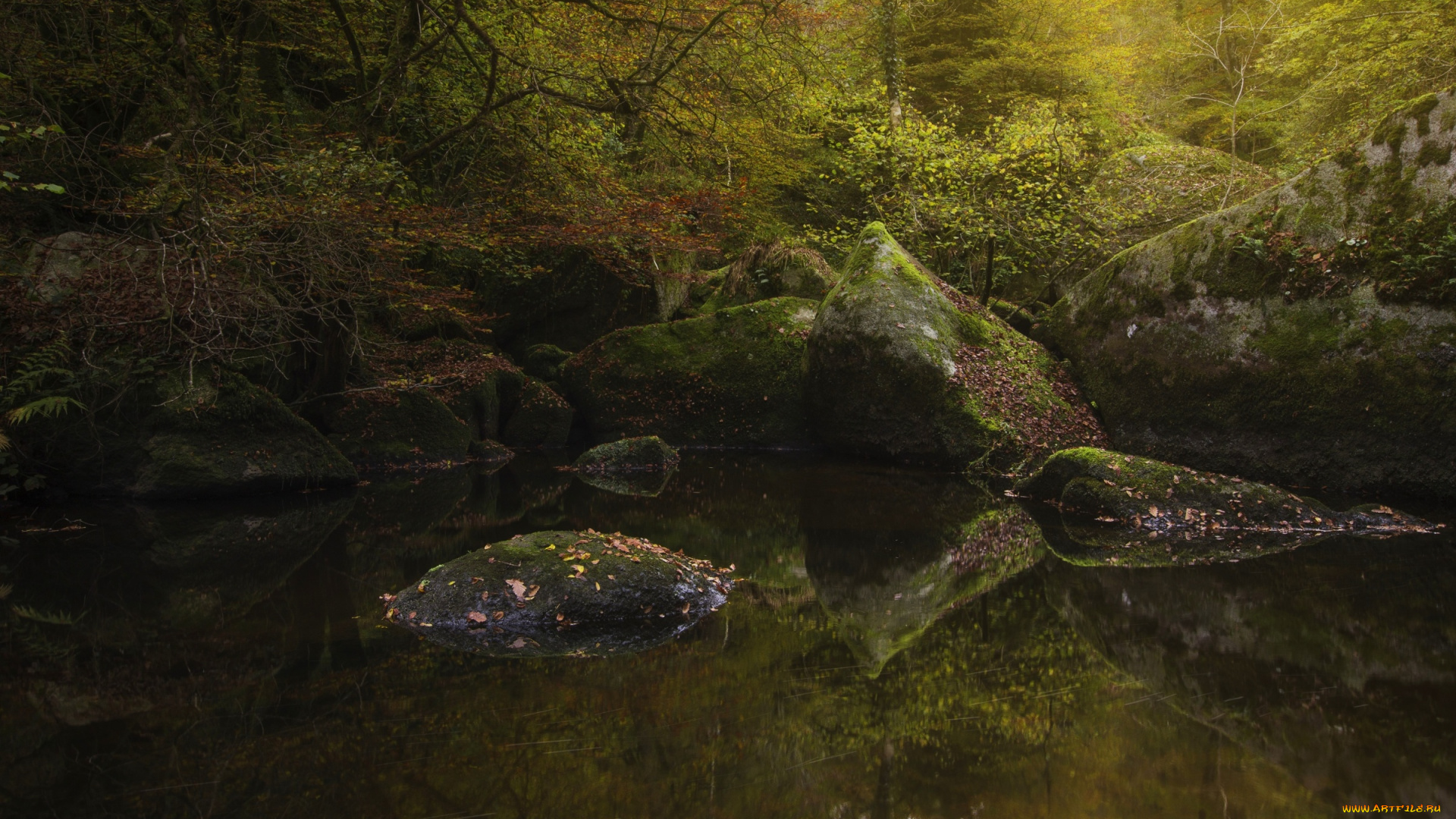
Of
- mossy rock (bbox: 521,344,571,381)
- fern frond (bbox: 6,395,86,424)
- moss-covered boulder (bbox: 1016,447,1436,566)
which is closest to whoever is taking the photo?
moss-covered boulder (bbox: 1016,447,1436,566)

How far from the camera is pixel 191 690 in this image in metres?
3.52

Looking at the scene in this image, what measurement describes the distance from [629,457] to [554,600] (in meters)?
6.38

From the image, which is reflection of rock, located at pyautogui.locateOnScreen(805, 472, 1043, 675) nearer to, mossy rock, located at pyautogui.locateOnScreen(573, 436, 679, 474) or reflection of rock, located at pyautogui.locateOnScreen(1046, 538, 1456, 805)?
reflection of rock, located at pyautogui.locateOnScreen(1046, 538, 1456, 805)

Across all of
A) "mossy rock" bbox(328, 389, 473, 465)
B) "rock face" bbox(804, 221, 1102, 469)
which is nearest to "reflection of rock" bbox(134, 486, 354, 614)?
"mossy rock" bbox(328, 389, 473, 465)

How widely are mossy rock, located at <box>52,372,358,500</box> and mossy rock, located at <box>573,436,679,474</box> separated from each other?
3472mm

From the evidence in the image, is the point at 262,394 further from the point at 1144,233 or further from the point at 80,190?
the point at 1144,233

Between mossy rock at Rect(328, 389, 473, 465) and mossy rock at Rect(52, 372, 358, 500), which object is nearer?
mossy rock at Rect(52, 372, 358, 500)

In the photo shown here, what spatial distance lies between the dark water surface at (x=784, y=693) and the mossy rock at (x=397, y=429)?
4.49 metres

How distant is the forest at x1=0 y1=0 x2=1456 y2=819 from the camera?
3008mm

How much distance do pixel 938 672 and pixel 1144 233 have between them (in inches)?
532

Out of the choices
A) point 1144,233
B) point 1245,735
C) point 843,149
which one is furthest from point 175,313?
point 1144,233

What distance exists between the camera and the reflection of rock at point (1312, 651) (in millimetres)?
2799

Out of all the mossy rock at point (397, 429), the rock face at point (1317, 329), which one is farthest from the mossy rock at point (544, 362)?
the rock face at point (1317, 329)

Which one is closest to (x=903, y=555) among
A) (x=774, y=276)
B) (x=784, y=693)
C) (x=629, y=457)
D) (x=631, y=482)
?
(x=784, y=693)
